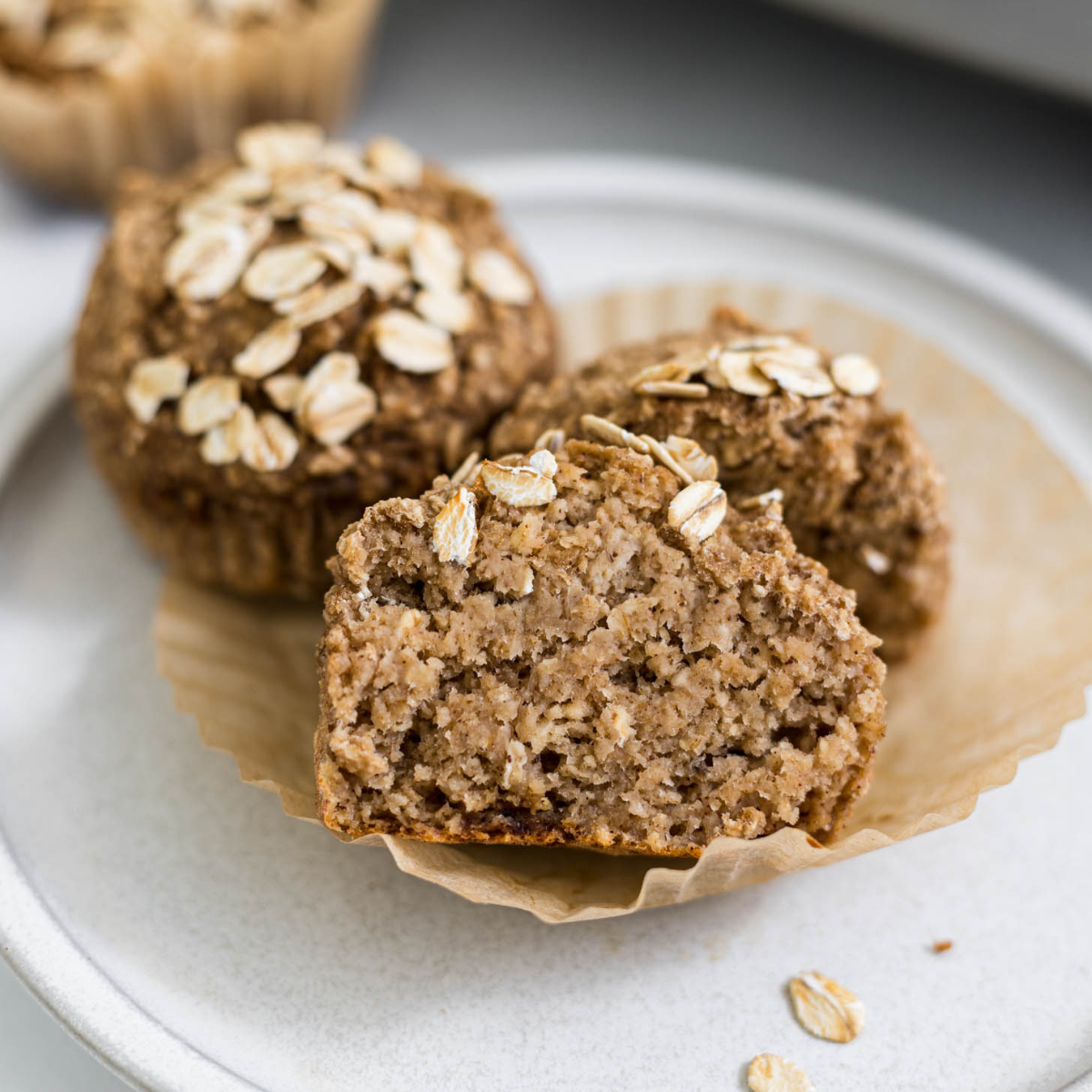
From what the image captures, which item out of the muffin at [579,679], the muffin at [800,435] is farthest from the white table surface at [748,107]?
the muffin at [579,679]

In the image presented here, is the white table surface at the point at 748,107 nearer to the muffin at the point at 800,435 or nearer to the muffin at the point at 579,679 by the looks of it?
the muffin at the point at 800,435

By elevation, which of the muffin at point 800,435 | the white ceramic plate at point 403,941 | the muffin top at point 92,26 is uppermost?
the muffin at point 800,435

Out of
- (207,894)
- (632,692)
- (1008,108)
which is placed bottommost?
(207,894)

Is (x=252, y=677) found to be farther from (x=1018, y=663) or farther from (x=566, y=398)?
(x=1018, y=663)

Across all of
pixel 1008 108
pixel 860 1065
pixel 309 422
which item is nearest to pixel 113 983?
pixel 309 422

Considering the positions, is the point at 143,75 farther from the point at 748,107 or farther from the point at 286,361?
the point at 748,107

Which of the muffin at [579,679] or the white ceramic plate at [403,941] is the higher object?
the muffin at [579,679]
